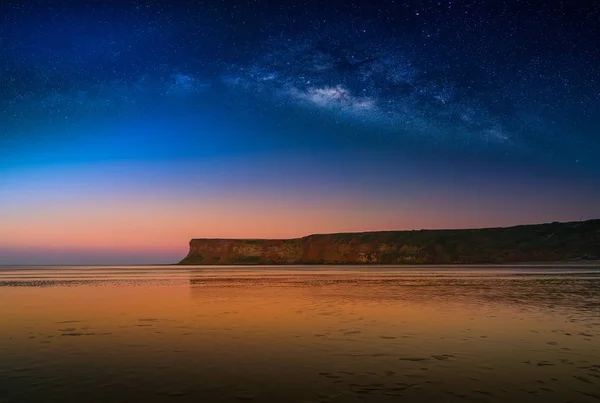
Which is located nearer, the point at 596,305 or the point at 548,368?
the point at 548,368

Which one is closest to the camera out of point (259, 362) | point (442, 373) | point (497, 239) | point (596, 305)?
point (442, 373)

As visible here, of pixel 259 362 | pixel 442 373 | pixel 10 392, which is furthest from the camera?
pixel 259 362

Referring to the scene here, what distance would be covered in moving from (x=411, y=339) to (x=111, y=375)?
30.1 feet

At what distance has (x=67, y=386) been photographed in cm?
1013

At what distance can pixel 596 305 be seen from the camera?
82.7 ft

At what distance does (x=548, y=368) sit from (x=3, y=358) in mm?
13759

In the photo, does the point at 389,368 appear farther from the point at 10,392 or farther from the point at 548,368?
the point at 10,392

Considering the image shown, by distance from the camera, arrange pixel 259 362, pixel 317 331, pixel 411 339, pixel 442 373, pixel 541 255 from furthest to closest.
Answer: pixel 541 255 < pixel 317 331 < pixel 411 339 < pixel 259 362 < pixel 442 373

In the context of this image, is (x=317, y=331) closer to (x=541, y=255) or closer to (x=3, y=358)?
(x=3, y=358)

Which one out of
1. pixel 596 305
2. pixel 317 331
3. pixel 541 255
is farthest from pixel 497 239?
pixel 317 331

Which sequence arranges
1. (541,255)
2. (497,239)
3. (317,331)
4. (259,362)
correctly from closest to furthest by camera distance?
(259,362) → (317,331) → (541,255) → (497,239)

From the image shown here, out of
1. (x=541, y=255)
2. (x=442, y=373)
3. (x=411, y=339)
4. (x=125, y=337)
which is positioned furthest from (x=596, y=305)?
(x=541, y=255)

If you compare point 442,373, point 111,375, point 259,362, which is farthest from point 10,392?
point 442,373

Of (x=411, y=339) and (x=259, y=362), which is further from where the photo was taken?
(x=411, y=339)
